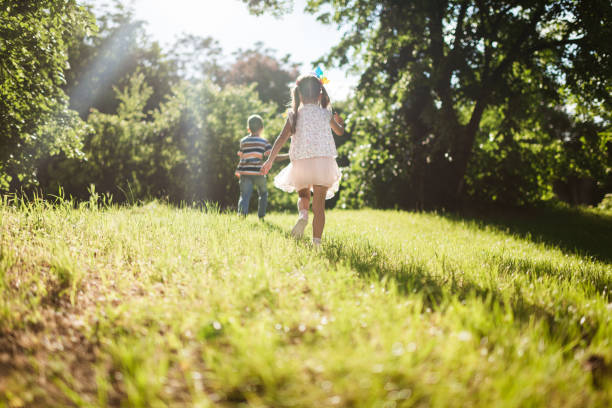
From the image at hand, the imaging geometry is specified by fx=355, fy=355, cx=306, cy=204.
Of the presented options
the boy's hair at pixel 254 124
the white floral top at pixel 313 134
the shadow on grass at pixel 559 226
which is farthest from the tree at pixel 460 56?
the white floral top at pixel 313 134

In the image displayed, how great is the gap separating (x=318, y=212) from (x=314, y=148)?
0.74 metres

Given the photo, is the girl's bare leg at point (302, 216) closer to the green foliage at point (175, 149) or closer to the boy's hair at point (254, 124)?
the boy's hair at point (254, 124)

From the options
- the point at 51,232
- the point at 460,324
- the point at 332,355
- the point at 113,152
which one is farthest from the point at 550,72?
the point at 113,152

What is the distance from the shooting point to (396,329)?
6.09ft

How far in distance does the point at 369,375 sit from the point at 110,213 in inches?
159

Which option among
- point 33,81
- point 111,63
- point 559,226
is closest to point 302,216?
point 33,81

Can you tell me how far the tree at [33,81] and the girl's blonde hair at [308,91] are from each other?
3.86 metres

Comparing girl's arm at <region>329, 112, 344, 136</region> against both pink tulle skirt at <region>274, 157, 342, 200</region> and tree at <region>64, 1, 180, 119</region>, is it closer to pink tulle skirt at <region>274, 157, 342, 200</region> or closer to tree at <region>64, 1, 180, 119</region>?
pink tulle skirt at <region>274, 157, 342, 200</region>

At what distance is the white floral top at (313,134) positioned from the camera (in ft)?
13.4

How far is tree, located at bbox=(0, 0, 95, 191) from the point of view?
5.12 meters

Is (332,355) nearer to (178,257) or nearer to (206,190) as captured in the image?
(178,257)

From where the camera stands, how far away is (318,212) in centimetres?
412

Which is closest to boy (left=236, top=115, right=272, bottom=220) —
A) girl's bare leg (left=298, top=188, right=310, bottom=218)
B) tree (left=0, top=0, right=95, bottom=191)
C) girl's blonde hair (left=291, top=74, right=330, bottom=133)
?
girl's bare leg (left=298, top=188, right=310, bottom=218)

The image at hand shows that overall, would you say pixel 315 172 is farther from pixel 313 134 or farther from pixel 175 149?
pixel 175 149
